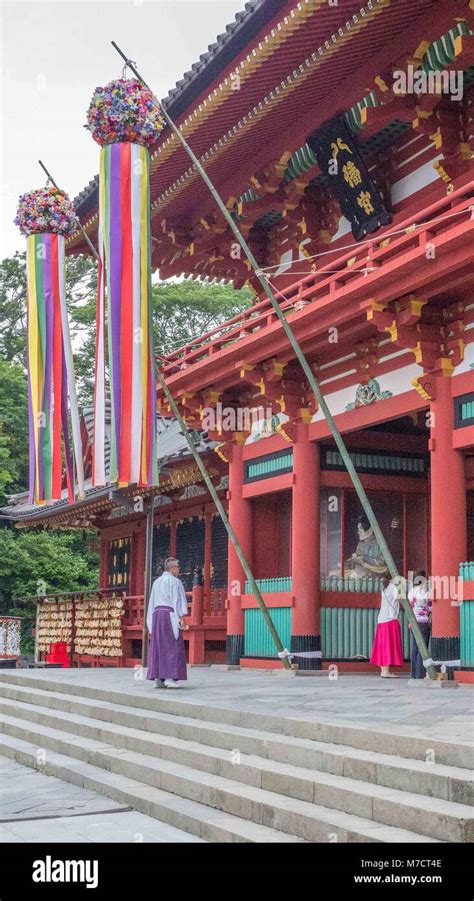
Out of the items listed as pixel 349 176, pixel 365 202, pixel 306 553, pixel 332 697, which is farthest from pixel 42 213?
pixel 332 697

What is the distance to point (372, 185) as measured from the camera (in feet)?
44.0

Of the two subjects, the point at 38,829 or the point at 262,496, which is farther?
the point at 262,496

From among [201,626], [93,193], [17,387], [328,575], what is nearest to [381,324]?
[328,575]

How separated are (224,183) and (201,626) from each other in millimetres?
8547

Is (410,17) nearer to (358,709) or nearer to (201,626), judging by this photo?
(358,709)

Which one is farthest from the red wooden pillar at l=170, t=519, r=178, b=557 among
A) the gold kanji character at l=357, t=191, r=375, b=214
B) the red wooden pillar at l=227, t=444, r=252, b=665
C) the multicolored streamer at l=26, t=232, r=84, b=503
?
the gold kanji character at l=357, t=191, r=375, b=214

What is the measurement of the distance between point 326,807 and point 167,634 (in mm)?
6002

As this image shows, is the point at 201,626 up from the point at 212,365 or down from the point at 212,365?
down

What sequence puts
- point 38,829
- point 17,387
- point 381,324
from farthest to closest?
point 17,387 → point 381,324 → point 38,829

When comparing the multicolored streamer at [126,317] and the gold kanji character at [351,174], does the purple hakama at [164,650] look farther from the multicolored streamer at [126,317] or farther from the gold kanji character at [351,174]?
the gold kanji character at [351,174]

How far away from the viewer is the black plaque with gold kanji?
1341 centimetres

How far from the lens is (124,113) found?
12.4 metres

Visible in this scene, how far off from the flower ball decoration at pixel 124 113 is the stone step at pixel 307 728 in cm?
693

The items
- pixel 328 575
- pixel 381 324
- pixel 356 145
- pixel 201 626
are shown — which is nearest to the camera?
pixel 381 324
